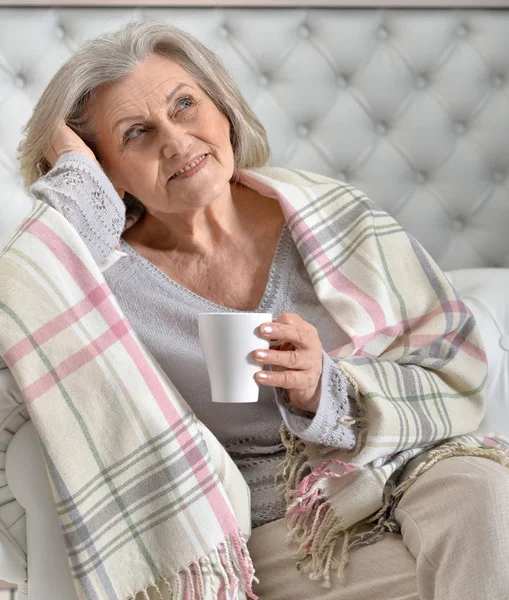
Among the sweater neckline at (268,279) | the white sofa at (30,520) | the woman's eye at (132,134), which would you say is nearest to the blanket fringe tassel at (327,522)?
the sweater neckline at (268,279)

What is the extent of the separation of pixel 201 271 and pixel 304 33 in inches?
31.3

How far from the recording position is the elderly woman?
1263 millimetres

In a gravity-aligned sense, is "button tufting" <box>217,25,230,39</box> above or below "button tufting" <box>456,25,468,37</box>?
above

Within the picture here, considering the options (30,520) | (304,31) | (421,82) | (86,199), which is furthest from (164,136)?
(421,82)

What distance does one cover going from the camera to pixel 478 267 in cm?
214

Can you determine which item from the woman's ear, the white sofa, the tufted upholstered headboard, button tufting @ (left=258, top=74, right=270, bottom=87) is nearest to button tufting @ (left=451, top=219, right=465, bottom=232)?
the tufted upholstered headboard

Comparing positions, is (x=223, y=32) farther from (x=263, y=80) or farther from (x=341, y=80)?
(x=341, y=80)

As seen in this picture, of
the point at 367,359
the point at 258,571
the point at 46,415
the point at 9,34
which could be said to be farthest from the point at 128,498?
the point at 9,34

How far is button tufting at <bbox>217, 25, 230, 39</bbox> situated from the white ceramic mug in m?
1.14

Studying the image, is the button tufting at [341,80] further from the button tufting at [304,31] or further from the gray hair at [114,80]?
the gray hair at [114,80]

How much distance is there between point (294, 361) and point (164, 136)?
48 cm

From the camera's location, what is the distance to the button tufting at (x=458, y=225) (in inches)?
83.5

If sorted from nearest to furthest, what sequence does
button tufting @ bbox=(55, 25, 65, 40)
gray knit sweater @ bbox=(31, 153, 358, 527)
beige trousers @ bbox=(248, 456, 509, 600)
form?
beige trousers @ bbox=(248, 456, 509, 600) < gray knit sweater @ bbox=(31, 153, 358, 527) < button tufting @ bbox=(55, 25, 65, 40)

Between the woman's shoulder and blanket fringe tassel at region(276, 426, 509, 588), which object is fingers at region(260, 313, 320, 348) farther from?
the woman's shoulder
